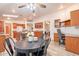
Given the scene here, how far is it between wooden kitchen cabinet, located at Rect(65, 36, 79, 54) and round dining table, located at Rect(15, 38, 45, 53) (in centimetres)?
43

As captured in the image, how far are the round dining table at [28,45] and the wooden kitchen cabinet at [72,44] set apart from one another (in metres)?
0.43

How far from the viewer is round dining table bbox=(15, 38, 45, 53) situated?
2.01 m

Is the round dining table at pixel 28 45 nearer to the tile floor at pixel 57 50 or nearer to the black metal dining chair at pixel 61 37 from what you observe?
the tile floor at pixel 57 50

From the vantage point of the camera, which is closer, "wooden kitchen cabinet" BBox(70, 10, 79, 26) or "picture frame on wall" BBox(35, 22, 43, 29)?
"wooden kitchen cabinet" BBox(70, 10, 79, 26)

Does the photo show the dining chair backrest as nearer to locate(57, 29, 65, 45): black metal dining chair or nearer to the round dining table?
the round dining table

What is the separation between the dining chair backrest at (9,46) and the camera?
2061 millimetres

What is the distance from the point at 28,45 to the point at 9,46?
35cm

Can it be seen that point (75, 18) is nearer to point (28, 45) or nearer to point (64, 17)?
point (64, 17)

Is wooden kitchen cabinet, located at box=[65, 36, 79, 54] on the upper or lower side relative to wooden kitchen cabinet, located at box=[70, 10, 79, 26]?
lower

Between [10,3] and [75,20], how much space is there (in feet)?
3.87

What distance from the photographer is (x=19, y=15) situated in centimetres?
210

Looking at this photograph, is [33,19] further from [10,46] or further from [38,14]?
[10,46]

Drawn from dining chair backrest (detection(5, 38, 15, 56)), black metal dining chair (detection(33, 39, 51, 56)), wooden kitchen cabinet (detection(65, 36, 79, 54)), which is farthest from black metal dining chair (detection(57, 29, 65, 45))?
dining chair backrest (detection(5, 38, 15, 56))

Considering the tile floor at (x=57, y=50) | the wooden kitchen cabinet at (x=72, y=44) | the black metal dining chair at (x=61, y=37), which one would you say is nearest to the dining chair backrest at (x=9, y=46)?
the tile floor at (x=57, y=50)
